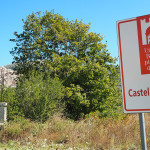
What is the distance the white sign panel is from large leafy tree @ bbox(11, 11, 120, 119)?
11068mm

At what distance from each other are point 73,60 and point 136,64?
→ 1254cm

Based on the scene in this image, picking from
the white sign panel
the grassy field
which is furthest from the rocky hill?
the white sign panel

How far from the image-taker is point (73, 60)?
14.2 meters

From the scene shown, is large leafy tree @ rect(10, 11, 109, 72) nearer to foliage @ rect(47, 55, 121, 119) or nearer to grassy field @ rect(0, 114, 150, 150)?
foliage @ rect(47, 55, 121, 119)

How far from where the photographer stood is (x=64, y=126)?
7.57m

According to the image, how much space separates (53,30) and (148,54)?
14.1 metres

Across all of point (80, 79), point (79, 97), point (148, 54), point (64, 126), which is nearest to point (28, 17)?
point (80, 79)

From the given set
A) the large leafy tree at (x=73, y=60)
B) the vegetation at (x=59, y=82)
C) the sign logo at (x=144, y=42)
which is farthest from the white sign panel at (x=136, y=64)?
the large leafy tree at (x=73, y=60)

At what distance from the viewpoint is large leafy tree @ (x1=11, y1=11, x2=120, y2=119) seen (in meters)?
13.8

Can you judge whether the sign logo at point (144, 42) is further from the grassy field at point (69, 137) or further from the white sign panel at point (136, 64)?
the grassy field at point (69, 137)

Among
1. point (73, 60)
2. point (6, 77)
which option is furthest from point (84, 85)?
point (6, 77)

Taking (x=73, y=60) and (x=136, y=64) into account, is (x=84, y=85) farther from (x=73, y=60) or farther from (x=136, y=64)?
(x=136, y=64)

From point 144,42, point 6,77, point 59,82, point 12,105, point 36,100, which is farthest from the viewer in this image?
point 6,77

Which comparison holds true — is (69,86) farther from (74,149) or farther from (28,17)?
(74,149)
